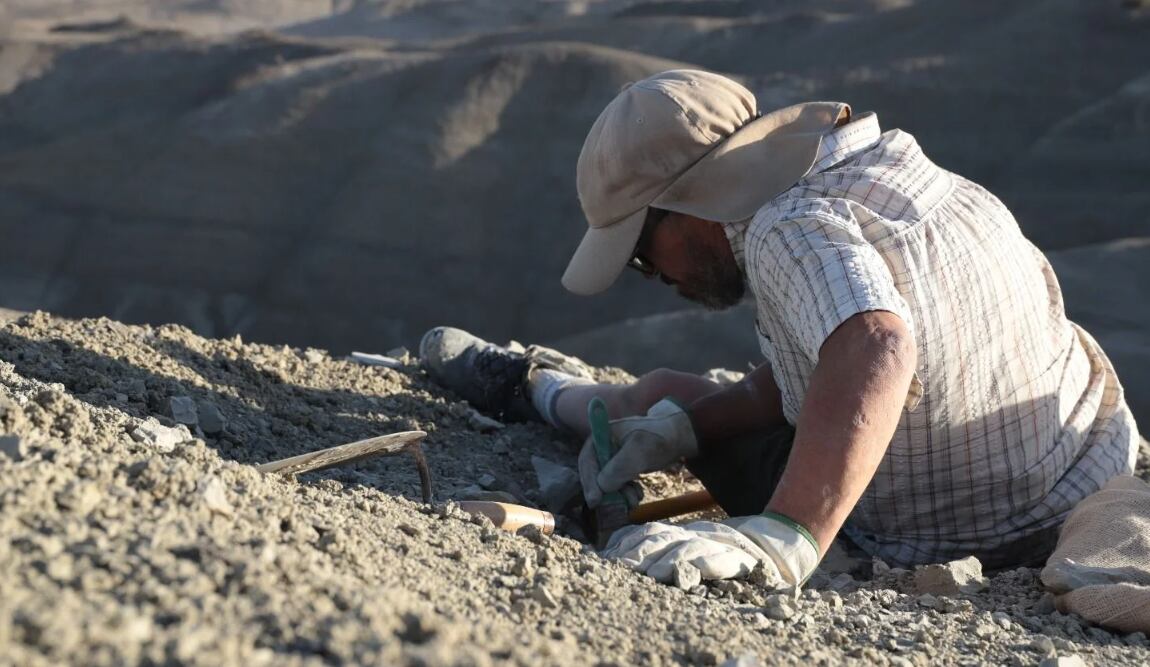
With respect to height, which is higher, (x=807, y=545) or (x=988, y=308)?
A: (x=988, y=308)

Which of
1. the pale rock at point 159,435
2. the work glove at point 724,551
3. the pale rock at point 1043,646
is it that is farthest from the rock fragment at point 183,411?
the pale rock at point 1043,646

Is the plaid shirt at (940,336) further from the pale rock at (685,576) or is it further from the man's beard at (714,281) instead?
the pale rock at (685,576)

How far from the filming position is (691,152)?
253cm

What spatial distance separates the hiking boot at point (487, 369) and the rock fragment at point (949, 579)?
56.7 inches

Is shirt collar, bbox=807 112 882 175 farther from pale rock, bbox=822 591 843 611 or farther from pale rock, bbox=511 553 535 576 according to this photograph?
pale rock, bbox=511 553 535 576

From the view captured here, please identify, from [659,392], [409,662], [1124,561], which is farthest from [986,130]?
[409,662]

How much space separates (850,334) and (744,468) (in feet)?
2.86

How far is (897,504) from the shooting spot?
2617mm

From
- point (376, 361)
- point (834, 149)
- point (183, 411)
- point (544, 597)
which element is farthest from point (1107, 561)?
point (376, 361)

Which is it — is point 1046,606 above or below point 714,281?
below

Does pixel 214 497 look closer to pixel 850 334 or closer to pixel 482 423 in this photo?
pixel 850 334

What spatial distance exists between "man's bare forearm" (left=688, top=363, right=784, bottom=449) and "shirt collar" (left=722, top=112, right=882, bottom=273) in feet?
1.77

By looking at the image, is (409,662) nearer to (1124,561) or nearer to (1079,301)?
(1124,561)

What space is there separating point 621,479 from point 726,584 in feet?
2.77
